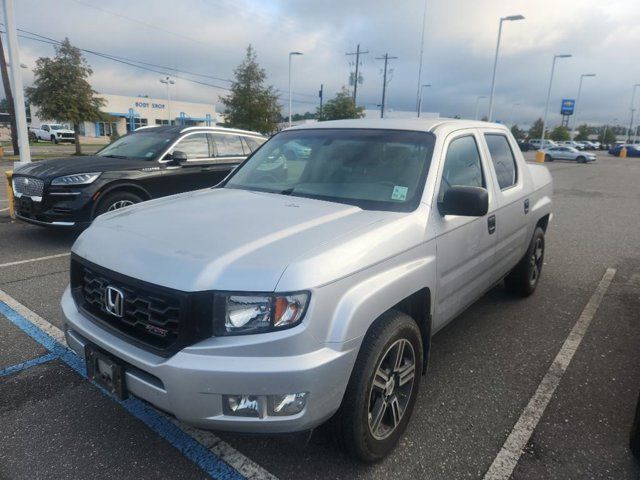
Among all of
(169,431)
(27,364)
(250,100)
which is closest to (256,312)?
(169,431)

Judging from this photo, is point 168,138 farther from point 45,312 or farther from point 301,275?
point 301,275

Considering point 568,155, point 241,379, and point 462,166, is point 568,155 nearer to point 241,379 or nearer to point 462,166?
point 462,166

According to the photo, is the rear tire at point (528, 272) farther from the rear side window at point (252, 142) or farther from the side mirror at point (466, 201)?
the rear side window at point (252, 142)

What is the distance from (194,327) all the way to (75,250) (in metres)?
1.10

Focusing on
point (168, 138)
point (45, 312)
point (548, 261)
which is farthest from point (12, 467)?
point (548, 261)

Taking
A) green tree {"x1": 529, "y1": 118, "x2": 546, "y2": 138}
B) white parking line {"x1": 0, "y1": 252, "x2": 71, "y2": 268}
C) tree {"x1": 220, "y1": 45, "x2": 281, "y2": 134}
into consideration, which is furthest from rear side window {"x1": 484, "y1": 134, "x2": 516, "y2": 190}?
green tree {"x1": 529, "y1": 118, "x2": 546, "y2": 138}

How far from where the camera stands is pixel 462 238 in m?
3.05

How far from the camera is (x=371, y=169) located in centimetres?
311

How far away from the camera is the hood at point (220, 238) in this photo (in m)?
1.98

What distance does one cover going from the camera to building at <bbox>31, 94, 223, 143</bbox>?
6134 centimetres

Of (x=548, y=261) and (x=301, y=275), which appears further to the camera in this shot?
(x=548, y=261)

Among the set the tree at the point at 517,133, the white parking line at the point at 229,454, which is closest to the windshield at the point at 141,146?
the white parking line at the point at 229,454

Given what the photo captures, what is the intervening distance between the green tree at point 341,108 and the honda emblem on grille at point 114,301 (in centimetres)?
3572

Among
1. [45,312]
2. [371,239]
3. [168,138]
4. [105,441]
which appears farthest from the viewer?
[168,138]
